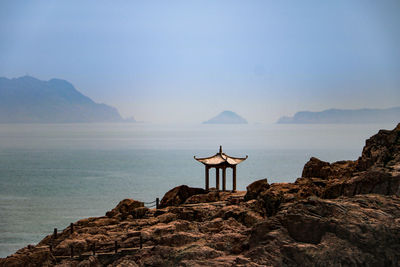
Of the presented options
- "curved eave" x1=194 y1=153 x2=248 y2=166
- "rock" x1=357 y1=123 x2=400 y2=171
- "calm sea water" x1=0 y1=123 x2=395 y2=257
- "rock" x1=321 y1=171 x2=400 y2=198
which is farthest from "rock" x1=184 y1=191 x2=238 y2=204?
"calm sea water" x1=0 y1=123 x2=395 y2=257

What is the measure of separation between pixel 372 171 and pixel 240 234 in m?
6.42

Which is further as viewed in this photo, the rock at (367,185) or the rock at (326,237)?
the rock at (367,185)

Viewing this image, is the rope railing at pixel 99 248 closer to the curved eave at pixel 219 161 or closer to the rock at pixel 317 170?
the curved eave at pixel 219 161

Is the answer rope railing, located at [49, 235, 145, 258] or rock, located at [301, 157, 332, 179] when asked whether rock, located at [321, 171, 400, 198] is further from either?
rope railing, located at [49, 235, 145, 258]

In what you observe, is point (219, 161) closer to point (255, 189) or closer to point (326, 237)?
point (255, 189)

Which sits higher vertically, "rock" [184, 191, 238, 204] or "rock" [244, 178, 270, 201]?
"rock" [244, 178, 270, 201]

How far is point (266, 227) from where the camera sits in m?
19.0

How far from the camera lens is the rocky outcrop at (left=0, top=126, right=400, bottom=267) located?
60.2 ft

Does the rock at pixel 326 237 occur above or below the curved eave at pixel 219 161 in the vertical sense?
below

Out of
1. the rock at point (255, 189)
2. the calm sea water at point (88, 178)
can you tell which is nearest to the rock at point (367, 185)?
the rock at point (255, 189)

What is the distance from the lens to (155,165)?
366 feet

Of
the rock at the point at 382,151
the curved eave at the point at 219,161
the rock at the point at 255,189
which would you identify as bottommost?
the rock at the point at 255,189

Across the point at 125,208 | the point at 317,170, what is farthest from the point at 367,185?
the point at 125,208

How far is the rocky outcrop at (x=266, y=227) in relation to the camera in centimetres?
1836
